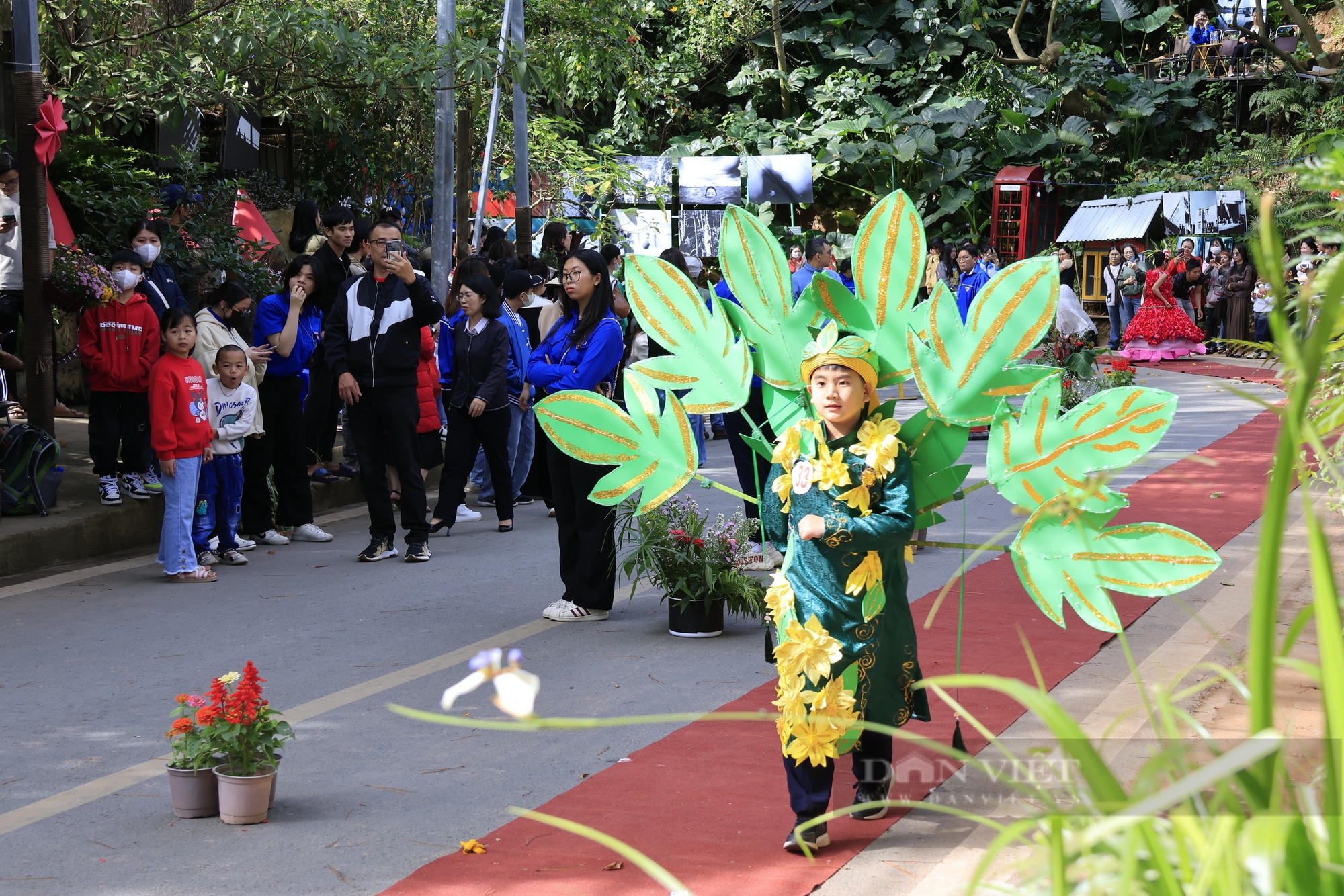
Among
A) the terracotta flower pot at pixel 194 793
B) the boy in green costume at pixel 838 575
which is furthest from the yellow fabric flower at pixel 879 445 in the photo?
the terracotta flower pot at pixel 194 793

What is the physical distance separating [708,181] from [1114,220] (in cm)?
807

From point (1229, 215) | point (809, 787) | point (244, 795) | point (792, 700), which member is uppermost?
point (1229, 215)

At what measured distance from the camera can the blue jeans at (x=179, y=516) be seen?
707 centimetres

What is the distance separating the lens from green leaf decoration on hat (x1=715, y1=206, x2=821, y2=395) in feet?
13.6

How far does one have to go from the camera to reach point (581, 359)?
6.57 metres

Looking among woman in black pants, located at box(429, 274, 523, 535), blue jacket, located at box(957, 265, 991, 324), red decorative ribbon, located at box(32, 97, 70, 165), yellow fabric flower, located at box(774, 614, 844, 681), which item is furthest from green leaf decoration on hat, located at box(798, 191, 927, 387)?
blue jacket, located at box(957, 265, 991, 324)

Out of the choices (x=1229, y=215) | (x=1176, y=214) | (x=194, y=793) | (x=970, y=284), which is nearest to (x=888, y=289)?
(x=194, y=793)


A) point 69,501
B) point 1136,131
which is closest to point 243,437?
point 69,501

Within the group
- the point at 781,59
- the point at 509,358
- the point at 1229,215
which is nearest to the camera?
the point at 509,358

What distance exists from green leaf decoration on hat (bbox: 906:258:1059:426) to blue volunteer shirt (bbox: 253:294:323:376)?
5619 millimetres

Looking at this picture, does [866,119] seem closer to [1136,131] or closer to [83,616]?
[1136,131]

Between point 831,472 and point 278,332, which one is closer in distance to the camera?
point 831,472

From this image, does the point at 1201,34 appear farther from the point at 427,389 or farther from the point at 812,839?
the point at 812,839

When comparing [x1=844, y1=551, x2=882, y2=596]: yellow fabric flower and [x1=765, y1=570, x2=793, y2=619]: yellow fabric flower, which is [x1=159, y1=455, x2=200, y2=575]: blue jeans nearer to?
[x1=765, y1=570, x2=793, y2=619]: yellow fabric flower
